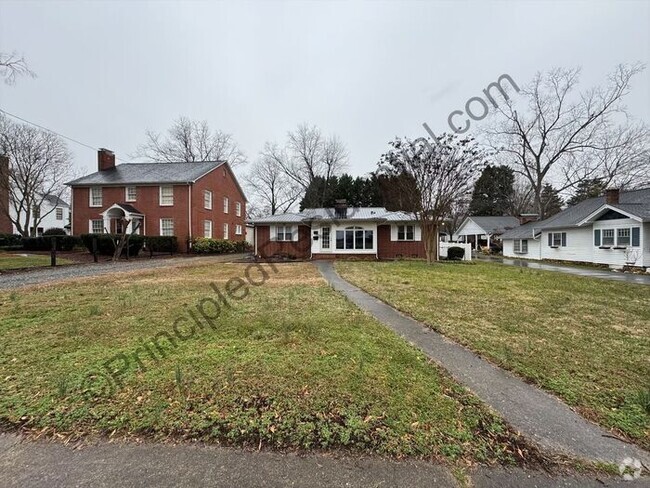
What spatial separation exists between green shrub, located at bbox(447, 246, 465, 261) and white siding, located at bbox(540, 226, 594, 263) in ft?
23.7

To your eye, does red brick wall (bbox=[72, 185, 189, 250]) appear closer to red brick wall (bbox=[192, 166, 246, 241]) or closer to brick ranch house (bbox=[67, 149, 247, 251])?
brick ranch house (bbox=[67, 149, 247, 251])

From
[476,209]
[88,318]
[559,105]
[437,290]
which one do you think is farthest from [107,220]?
[476,209]

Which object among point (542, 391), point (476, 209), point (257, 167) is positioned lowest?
point (542, 391)

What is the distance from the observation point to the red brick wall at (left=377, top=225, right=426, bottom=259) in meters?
21.0

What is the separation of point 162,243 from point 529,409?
23633 mm

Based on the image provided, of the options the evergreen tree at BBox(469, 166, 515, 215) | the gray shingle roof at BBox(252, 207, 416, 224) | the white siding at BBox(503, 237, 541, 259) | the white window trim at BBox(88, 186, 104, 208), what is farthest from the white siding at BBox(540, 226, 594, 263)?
the white window trim at BBox(88, 186, 104, 208)

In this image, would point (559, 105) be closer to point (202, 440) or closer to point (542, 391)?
point (542, 391)

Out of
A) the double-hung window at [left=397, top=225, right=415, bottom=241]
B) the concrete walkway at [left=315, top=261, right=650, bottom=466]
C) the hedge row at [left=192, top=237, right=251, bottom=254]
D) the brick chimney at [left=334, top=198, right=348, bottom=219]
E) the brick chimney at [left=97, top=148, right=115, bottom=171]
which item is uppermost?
the brick chimney at [left=97, top=148, right=115, bottom=171]

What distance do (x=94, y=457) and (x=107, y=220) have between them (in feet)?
86.4

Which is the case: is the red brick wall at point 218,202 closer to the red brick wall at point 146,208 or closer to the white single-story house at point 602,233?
the red brick wall at point 146,208

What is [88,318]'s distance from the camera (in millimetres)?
5406

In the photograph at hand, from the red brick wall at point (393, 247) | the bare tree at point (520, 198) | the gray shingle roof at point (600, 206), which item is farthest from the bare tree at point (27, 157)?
the bare tree at point (520, 198)

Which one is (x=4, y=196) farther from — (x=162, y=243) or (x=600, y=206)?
(x=600, y=206)

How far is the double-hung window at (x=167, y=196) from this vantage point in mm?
24247
